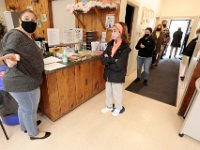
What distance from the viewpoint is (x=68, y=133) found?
1.80 meters

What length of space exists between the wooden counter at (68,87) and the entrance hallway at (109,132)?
0.51ft

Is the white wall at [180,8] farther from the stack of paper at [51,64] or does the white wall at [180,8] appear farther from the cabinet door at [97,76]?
the stack of paper at [51,64]

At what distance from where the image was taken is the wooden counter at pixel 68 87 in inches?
69.6

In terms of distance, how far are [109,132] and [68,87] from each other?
35.4 inches

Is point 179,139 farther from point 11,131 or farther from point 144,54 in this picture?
point 11,131

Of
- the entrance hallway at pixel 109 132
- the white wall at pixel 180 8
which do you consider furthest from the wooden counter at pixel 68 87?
the white wall at pixel 180 8

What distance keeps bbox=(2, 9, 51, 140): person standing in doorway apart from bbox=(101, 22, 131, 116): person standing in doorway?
95 centimetres

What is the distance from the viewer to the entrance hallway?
1.64 metres

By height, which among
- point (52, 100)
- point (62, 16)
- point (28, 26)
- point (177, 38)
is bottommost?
point (52, 100)

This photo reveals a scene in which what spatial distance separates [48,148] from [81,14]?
2.63 m

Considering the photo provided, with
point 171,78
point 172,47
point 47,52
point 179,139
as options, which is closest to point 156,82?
point 171,78

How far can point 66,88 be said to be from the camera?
197 cm

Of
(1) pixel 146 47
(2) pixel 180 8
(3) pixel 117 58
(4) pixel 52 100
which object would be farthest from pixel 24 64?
(2) pixel 180 8

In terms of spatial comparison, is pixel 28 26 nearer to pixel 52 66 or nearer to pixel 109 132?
pixel 52 66
